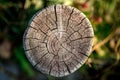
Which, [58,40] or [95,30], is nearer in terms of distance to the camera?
[58,40]

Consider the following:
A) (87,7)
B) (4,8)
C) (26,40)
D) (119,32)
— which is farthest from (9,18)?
(26,40)

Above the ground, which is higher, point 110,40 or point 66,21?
point 66,21

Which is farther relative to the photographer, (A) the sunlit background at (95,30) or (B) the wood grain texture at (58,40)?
(A) the sunlit background at (95,30)

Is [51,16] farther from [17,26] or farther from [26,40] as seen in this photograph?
[17,26]

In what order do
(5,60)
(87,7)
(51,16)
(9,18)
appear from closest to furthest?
(51,16), (87,7), (9,18), (5,60)

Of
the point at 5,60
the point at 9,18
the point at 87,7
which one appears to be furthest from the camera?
the point at 5,60

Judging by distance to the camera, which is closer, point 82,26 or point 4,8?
point 82,26

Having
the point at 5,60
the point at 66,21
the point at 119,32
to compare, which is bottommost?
the point at 5,60

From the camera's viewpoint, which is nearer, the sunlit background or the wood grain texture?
the wood grain texture
